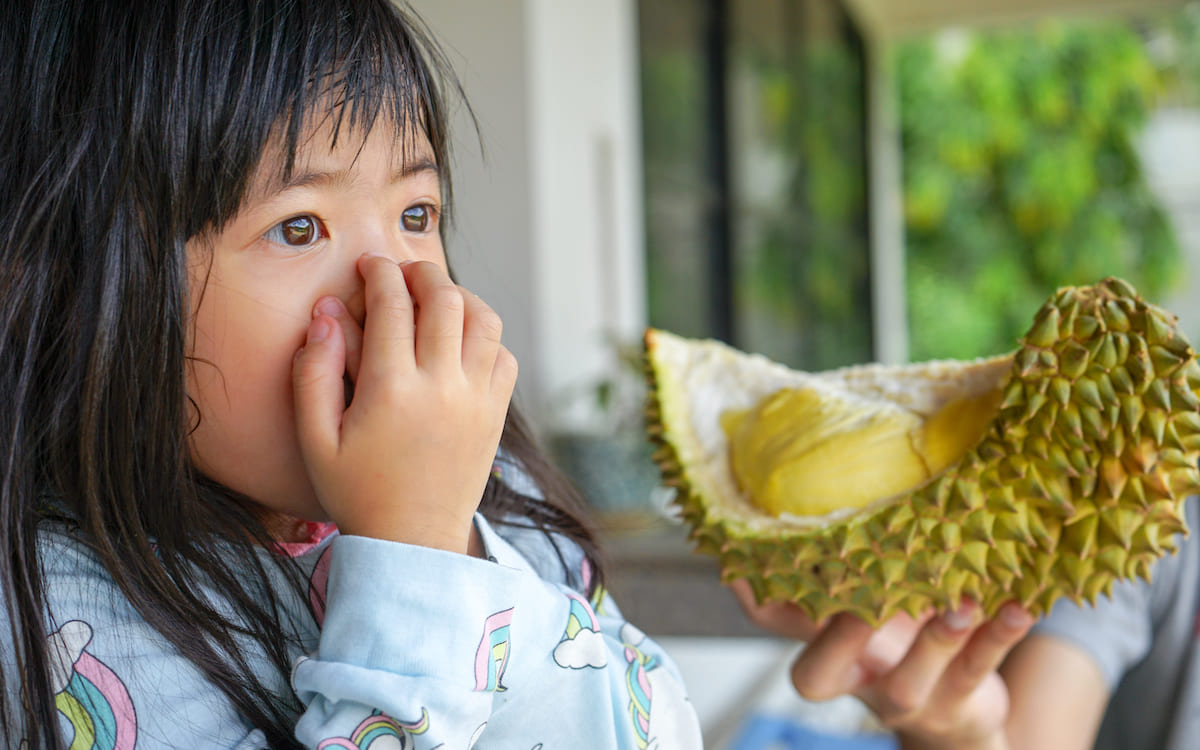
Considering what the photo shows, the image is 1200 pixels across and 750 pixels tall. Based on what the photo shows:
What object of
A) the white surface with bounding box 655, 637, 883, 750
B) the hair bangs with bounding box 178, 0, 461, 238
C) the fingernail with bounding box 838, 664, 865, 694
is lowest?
the white surface with bounding box 655, 637, 883, 750

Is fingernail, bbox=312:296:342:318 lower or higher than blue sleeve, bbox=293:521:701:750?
higher

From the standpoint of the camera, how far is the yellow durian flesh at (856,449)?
59cm

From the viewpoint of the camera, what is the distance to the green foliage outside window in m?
6.81

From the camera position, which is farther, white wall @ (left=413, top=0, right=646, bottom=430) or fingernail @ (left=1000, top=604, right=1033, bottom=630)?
white wall @ (left=413, top=0, right=646, bottom=430)

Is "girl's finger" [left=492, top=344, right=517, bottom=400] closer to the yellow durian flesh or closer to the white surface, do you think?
the yellow durian flesh

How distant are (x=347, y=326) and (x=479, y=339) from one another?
61 millimetres

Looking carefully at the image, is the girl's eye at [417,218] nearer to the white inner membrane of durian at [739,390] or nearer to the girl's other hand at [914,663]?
the white inner membrane of durian at [739,390]

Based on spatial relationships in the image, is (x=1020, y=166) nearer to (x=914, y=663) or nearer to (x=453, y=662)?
(x=914, y=663)

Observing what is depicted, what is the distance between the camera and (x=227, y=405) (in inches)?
18.3

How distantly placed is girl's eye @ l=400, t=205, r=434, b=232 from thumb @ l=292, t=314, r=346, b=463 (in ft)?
0.30

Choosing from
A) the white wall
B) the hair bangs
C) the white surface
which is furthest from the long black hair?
the white wall

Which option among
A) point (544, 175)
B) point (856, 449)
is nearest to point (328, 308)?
point (856, 449)

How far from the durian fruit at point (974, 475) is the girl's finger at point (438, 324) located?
0.77 feet

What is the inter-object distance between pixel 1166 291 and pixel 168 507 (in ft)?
24.1
